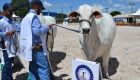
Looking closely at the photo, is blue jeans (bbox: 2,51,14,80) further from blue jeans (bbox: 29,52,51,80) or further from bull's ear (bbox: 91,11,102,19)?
bull's ear (bbox: 91,11,102,19)

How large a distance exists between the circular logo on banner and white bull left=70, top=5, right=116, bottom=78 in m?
0.97

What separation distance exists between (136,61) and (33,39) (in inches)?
184

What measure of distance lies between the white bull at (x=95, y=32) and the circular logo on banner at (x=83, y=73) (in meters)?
0.97

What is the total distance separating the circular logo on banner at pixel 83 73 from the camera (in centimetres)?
458

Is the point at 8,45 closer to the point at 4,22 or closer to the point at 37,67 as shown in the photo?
the point at 4,22

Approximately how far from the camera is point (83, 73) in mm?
4723

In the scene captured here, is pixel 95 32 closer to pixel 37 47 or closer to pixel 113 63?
pixel 37 47

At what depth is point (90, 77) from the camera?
4.57 meters

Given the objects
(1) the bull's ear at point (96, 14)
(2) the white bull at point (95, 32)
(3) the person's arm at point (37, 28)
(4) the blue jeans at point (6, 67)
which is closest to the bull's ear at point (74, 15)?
(2) the white bull at point (95, 32)

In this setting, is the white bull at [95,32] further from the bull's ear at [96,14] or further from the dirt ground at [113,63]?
the dirt ground at [113,63]

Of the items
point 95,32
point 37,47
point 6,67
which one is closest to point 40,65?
point 37,47

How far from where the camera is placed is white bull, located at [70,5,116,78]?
5461mm

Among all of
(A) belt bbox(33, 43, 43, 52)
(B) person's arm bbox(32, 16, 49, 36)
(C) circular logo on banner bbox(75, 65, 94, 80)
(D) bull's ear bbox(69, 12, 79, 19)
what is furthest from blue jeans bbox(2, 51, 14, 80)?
(C) circular logo on banner bbox(75, 65, 94, 80)

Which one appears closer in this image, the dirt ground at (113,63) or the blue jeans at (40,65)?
the blue jeans at (40,65)
